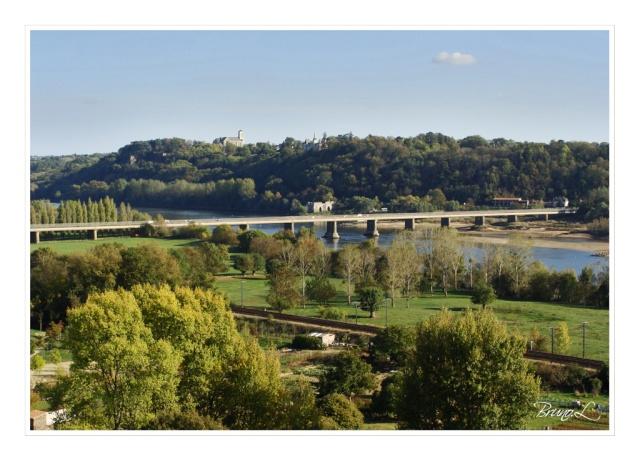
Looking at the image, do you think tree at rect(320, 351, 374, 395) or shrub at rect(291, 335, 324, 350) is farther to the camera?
shrub at rect(291, 335, 324, 350)

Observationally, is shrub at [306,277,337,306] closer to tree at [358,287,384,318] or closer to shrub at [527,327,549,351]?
tree at [358,287,384,318]

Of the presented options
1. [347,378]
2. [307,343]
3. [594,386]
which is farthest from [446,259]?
[347,378]

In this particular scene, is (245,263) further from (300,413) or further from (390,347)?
(300,413)

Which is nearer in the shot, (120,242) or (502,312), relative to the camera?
(502,312)

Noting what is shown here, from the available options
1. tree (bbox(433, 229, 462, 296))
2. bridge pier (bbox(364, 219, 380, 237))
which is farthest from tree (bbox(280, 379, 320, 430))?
bridge pier (bbox(364, 219, 380, 237))

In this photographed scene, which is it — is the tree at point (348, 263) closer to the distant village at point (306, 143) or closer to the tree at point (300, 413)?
the tree at point (300, 413)

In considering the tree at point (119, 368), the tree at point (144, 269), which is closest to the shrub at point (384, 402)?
the tree at point (119, 368)
